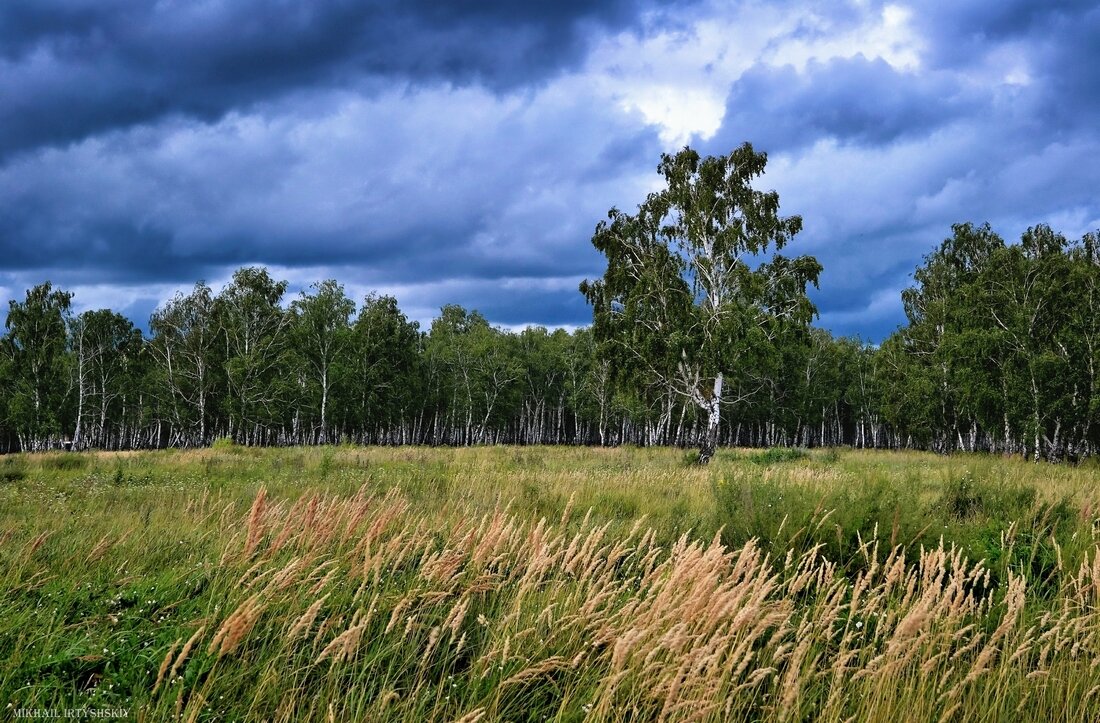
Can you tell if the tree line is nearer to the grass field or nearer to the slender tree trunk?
the slender tree trunk

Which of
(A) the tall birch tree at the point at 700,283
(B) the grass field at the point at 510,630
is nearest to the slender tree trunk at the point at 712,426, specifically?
(A) the tall birch tree at the point at 700,283

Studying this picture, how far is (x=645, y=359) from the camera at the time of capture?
23344 mm

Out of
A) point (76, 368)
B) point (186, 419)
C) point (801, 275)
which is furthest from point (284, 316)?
point (801, 275)

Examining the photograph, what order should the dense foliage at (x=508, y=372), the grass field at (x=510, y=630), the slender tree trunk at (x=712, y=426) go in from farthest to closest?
the dense foliage at (x=508, y=372), the slender tree trunk at (x=712, y=426), the grass field at (x=510, y=630)

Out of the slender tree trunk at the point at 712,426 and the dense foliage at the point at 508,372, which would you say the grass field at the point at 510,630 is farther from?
the dense foliage at the point at 508,372

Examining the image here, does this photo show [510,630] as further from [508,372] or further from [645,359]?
[508,372]

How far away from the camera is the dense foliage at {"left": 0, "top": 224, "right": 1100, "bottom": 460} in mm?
25797

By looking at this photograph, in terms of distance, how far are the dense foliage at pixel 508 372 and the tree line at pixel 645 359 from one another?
16cm

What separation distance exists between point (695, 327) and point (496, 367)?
3139 centimetres

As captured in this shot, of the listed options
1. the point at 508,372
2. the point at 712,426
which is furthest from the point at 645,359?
the point at 508,372

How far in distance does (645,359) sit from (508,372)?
1226 inches

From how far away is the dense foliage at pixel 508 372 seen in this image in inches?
1016

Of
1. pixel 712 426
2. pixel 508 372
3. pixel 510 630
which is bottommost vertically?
pixel 510 630

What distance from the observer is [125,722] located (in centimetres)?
239
